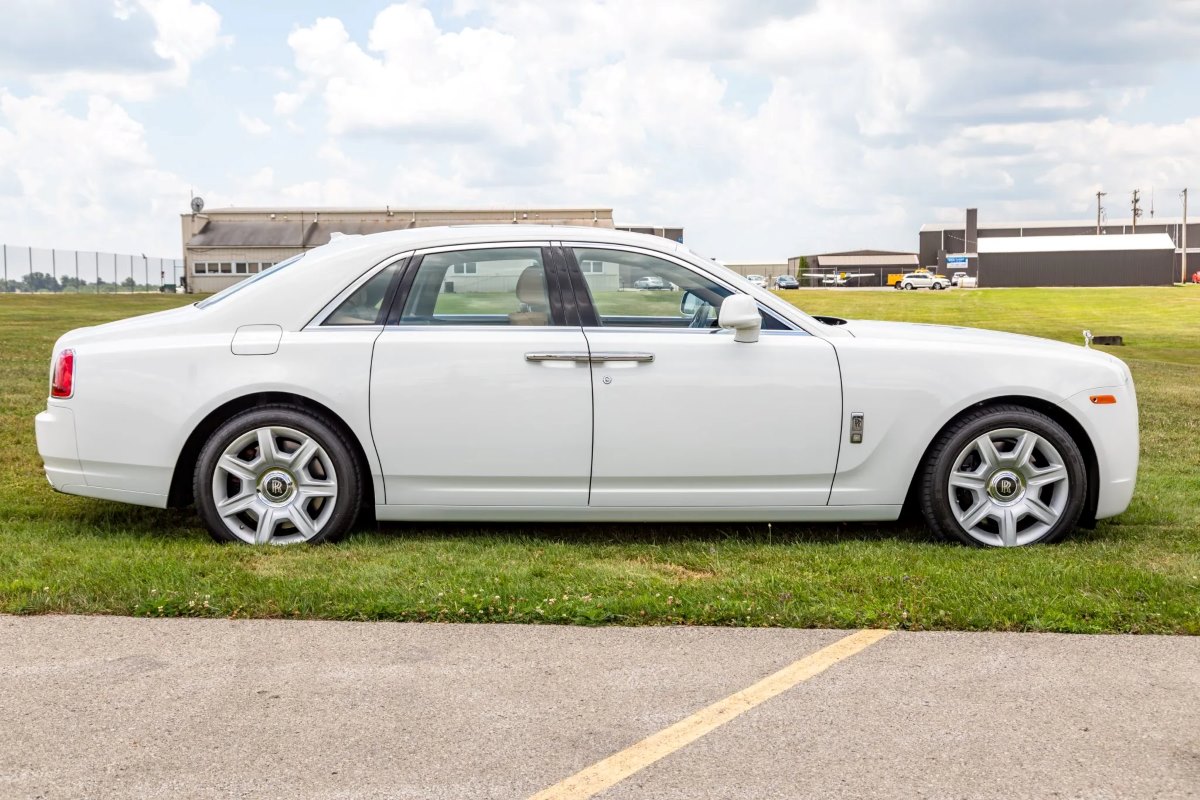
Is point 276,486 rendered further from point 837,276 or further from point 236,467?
point 837,276

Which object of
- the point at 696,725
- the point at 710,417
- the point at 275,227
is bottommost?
the point at 696,725

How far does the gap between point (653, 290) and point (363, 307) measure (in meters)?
1.44

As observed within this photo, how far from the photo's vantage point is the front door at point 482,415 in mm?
5684

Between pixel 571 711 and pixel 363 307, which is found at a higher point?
pixel 363 307

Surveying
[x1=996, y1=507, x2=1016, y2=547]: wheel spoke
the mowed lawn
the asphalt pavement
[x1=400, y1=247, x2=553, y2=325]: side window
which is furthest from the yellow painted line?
[x1=400, y1=247, x2=553, y2=325]: side window

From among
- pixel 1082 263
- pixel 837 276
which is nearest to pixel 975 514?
pixel 1082 263

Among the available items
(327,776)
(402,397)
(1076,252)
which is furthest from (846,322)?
(1076,252)

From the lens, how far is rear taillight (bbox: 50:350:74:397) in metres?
5.86

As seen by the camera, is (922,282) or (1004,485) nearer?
(1004,485)

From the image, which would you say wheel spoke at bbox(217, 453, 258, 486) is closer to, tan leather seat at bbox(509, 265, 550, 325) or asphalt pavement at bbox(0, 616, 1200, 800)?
asphalt pavement at bbox(0, 616, 1200, 800)

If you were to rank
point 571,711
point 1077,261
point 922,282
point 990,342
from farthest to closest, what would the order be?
point 1077,261 → point 922,282 → point 990,342 → point 571,711

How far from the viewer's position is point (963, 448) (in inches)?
230

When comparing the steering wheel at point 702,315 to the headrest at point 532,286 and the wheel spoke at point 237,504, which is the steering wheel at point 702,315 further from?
the wheel spoke at point 237,504

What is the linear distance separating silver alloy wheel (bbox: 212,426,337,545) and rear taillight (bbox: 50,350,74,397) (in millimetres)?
874
